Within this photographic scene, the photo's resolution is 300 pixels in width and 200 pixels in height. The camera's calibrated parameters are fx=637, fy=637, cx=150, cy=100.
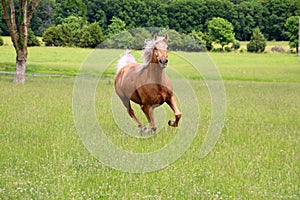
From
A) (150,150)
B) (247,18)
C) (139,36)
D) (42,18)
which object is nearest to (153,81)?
(150,150)

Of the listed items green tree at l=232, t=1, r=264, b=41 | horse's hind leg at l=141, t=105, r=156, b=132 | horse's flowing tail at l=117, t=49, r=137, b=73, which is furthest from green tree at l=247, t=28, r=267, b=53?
horse's hind leg at l=141, t=105, r=156, b=132

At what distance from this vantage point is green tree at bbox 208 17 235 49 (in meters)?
82.3

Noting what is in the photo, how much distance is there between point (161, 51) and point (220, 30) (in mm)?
70658

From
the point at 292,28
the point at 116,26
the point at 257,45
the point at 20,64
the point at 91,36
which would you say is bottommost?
the point at 292,28

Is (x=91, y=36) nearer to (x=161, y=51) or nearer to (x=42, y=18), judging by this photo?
(x=42, y=18)

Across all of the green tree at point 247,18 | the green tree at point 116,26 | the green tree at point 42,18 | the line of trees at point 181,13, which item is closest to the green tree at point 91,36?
the green tree at point 116,26

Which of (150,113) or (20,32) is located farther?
(20,32)

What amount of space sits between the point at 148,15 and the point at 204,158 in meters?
74.7

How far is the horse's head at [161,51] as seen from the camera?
11750mm

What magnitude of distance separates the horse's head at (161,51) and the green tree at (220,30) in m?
70.4

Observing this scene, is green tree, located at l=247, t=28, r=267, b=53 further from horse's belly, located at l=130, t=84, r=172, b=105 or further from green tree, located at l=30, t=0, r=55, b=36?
horse's belly, located at l=130, t=84, r=172, b=105

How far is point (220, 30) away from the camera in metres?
81.5

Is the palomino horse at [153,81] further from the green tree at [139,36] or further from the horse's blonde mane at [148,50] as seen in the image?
the green tree at [139,36]

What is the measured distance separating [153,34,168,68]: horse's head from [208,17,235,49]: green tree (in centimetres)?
7040
